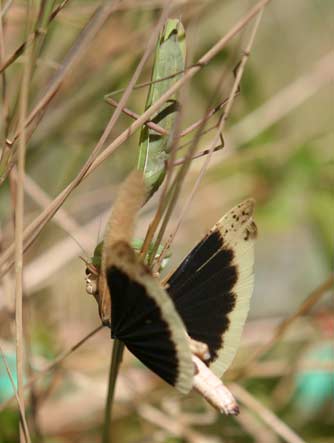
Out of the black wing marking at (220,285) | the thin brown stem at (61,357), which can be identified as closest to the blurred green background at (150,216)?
the thin brown stem at (61,357)

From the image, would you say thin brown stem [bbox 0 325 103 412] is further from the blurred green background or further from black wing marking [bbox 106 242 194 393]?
the blurred green background

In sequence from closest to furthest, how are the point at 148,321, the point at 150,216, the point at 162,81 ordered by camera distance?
Answer: the point at 148,321
the point at 162,81
the point at 150,216

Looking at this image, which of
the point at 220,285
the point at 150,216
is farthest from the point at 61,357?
the point at 150,216

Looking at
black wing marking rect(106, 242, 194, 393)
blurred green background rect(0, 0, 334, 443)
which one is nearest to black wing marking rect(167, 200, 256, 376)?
black wing marking rect(106, 242, 194, 393)

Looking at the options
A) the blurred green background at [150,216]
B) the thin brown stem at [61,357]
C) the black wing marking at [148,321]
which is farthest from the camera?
the blurred green background at [150,216]

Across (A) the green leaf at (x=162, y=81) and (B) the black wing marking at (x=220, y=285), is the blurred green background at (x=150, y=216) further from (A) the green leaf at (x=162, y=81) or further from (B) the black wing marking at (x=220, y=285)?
(B) the black wing marking at (x=220, y=285)

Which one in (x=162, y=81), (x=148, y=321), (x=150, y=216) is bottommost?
(x=148, y=321)

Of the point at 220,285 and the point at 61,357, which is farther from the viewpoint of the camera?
the point at 61,357

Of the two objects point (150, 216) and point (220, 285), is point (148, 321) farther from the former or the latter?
point (150, 216)

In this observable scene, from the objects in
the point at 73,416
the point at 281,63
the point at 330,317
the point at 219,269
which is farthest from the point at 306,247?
the point at 219,269

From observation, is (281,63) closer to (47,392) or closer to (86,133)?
(86,133)

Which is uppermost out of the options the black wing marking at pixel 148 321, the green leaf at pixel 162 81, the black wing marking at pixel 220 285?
the green leaf at pixel 162 81
